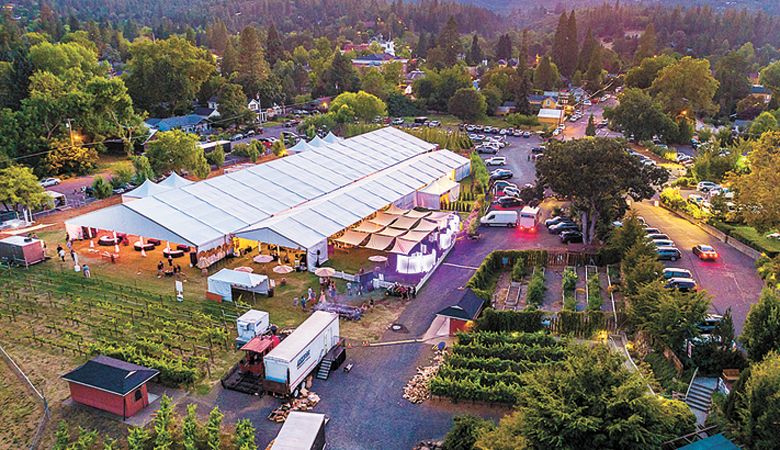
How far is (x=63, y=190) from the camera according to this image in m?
44.6

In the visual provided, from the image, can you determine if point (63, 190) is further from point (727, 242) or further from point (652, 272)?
point (727, 242)

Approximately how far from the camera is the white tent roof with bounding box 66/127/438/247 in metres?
28.5

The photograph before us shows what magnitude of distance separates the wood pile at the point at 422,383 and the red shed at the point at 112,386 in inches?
326

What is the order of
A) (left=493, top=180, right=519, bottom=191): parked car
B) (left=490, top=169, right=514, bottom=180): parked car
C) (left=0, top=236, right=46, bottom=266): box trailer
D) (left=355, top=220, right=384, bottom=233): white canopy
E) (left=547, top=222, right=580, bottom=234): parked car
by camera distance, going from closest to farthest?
(left=0, top=236, right=46, bottom=266): box trailer < (left=355, top=220, right=384, bottom=233): white canopy < (left=547, top=222, right=580, bottom=234): parked car < (left=493, top=180, right=519, bottom=191): parked car < (left=490, top=169, right=514, bottom=180): parked car

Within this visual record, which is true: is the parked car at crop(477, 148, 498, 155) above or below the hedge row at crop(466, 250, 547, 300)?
below

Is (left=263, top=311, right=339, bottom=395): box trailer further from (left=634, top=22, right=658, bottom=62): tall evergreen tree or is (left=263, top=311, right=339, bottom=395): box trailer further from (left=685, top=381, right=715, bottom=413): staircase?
(left=634, top=22, right=658, bottom=62): tall evergreen tree

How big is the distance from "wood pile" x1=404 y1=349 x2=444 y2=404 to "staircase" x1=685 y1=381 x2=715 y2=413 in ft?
26.2

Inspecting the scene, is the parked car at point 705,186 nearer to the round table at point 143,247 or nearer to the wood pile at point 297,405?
the wood pile at point 297,405

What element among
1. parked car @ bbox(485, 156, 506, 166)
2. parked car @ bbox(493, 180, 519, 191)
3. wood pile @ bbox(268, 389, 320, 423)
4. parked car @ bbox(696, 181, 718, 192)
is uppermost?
wood pile @ bbox(268, 389, 320, 423)

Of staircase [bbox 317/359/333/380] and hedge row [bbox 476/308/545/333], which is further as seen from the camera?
hedge row [bbox 476/308/545/333]

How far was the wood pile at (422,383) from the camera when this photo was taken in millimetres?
18406

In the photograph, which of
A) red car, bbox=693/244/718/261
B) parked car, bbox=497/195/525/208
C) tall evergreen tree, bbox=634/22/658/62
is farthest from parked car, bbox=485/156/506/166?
tall evergreen tree, bbox=634/22/658/62

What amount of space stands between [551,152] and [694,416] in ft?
59.7

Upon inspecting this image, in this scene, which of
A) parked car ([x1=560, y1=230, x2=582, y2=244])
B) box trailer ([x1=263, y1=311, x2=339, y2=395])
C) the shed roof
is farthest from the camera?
parked car ([x1=560, y1=230, x2=582, y2=244])
